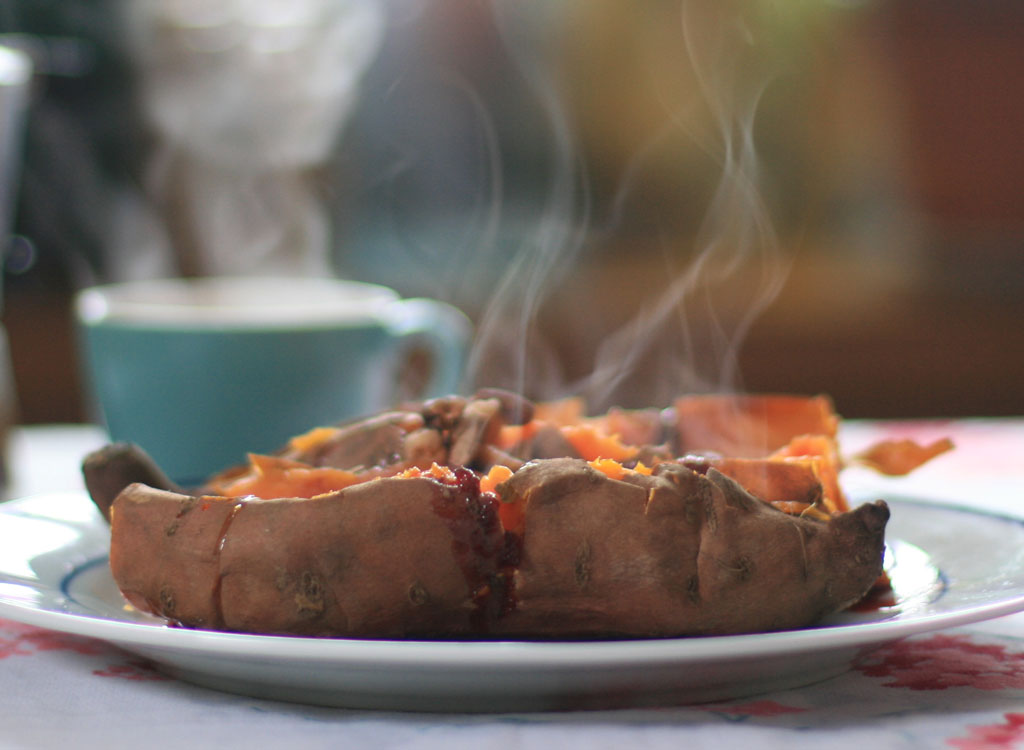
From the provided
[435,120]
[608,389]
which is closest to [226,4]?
[435,120]

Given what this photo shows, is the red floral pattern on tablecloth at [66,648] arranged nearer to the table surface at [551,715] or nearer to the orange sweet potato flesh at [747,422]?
the table surface at [551,715]

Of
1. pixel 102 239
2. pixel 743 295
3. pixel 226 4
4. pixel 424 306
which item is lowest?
pixel 743 295

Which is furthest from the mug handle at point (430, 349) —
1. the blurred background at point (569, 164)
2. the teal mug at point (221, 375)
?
the blurred background at point (569, 164)

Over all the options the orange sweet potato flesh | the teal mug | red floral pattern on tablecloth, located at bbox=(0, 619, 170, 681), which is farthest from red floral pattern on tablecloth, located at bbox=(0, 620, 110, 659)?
the teal mug

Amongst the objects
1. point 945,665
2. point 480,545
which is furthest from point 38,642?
point 945,665

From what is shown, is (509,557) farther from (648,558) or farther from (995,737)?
(995,737)

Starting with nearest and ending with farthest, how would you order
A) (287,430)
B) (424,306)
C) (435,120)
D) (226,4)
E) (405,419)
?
(405,419) → (287,430) → (424,306) → (226,4) → (435,120)

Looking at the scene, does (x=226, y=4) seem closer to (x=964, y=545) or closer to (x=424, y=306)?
(x=424, y=306)
